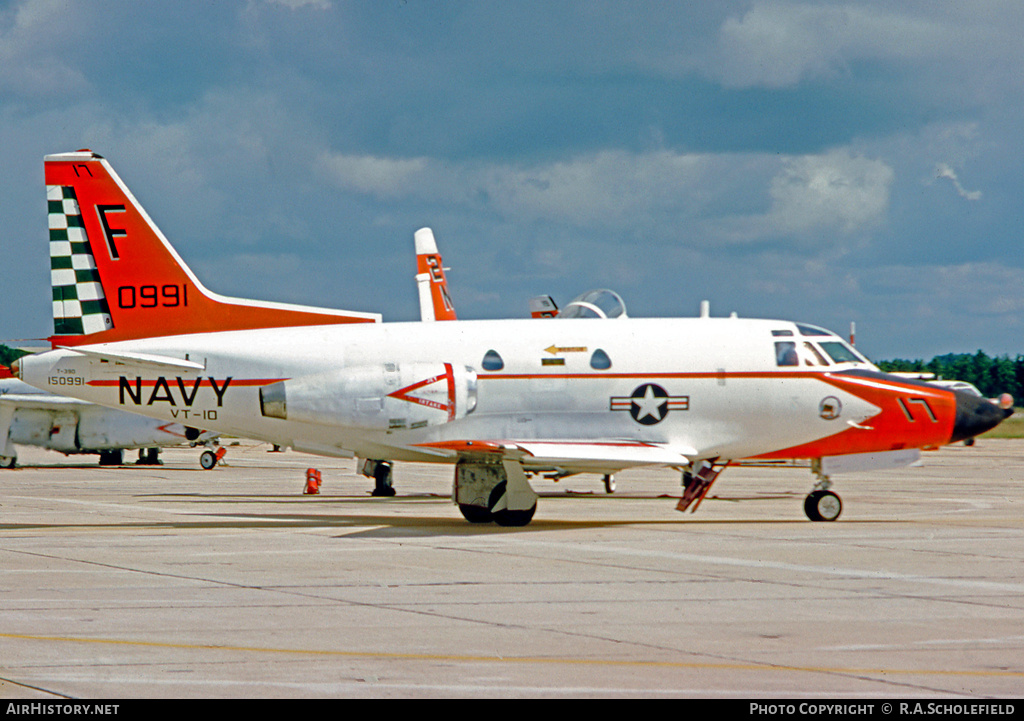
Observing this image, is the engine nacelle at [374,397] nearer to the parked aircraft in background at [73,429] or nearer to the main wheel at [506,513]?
the main wheel at [506,513]

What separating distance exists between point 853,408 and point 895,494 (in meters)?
11.6

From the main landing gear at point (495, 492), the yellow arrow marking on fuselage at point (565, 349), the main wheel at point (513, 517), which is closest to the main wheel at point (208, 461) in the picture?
the main landing gear at point (495, 492)

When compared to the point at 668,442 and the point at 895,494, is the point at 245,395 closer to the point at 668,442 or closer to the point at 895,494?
the point at 668,442

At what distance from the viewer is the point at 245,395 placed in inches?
772

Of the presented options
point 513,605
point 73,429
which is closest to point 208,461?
point 73,429

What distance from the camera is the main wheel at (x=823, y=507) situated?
20828 mm

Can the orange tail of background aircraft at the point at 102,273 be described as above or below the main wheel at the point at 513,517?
above

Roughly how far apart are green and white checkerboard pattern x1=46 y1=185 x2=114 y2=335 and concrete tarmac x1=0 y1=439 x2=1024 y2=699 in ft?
12.1

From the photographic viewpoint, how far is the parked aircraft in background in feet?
160

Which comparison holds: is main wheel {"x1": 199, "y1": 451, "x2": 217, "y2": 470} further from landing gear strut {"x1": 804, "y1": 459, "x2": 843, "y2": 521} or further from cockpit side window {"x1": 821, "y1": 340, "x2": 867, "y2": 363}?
cockpit side window {"x1": 821, "y1": 340, "x2": 867, "y2": 363}

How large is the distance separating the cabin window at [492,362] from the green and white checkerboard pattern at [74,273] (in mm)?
6723

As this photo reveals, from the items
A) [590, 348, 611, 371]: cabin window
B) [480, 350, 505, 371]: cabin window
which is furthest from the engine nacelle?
[590, 348, 611, 371]: cabin window
